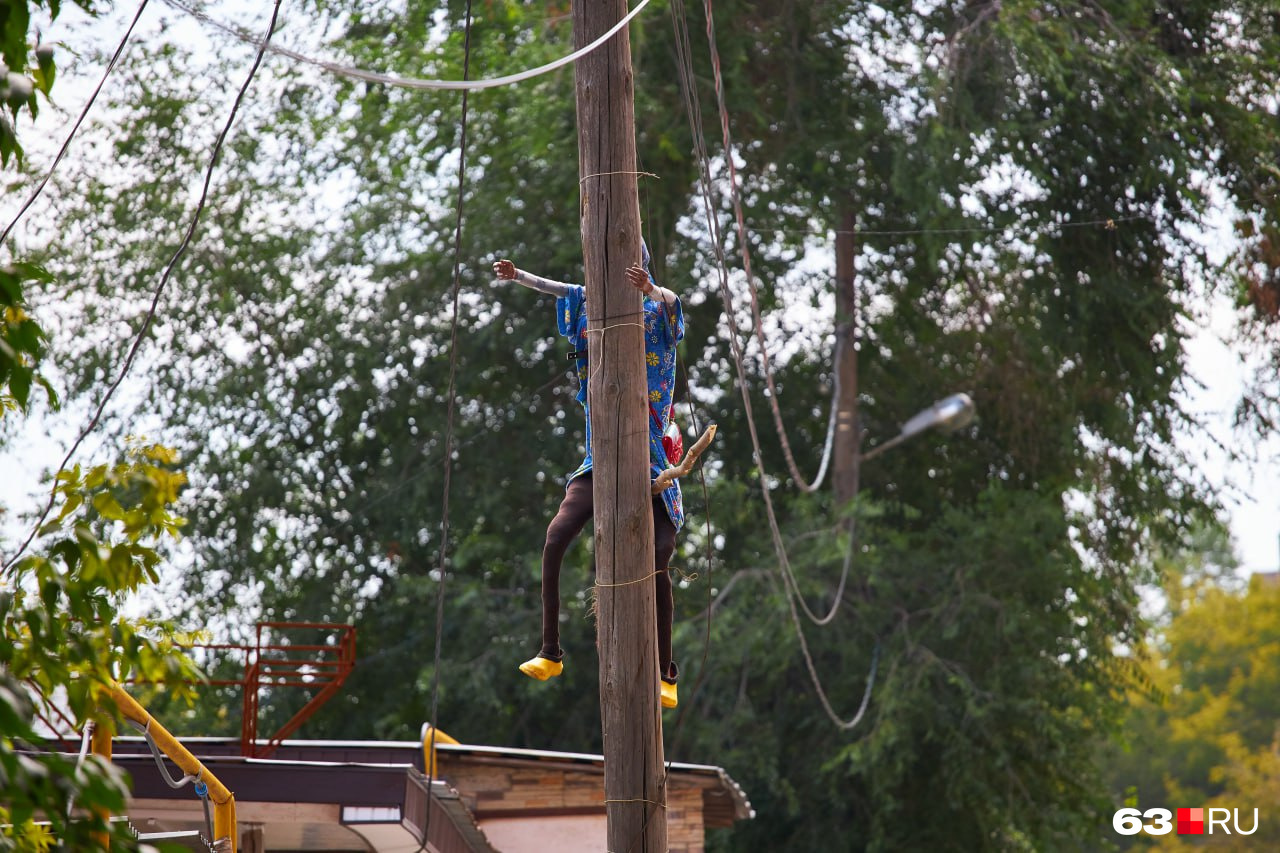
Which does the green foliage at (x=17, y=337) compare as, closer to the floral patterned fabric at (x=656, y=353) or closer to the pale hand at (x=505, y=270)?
Result: the pale hand at (x=505, y=270)

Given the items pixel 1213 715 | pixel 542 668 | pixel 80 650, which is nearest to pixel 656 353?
pixel 542 668

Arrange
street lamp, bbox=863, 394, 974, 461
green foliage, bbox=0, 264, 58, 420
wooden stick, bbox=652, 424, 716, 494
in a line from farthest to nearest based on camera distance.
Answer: street lamp, bbox=863, 394, 974, 461 → wooden stick, bbox=652, 424, 716, 494 → green foliage, bbox=0, 264, 58, 420

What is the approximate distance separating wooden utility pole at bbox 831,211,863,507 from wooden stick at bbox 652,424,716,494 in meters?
10.5

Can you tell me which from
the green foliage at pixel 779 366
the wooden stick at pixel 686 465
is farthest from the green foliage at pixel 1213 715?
the wooden stick at pixel 686 465

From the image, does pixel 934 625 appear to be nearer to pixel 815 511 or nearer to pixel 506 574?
pixel 815 511

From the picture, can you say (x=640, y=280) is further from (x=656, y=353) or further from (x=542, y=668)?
(x=542, y=668)

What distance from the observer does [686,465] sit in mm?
5328

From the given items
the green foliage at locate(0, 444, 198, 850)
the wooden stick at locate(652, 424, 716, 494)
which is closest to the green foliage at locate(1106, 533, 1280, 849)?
the wooden stick at locate(652, 424, 716, 494)

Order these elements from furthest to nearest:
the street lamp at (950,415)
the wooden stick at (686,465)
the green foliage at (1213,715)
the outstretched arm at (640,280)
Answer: the green foliage at (1213,715) → the street lamp at (950,415) → the outstretched arm at (640,280) → the wooden stick at (686,465)

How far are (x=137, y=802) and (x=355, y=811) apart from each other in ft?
3.64

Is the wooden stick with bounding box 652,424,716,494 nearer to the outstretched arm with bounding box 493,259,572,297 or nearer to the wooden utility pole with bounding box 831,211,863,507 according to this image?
the outstretched arm with bounding box 493,259,572,297

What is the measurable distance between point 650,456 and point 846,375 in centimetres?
1080

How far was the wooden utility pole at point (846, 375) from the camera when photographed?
16.1 meters

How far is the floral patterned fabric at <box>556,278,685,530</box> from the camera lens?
583cm
